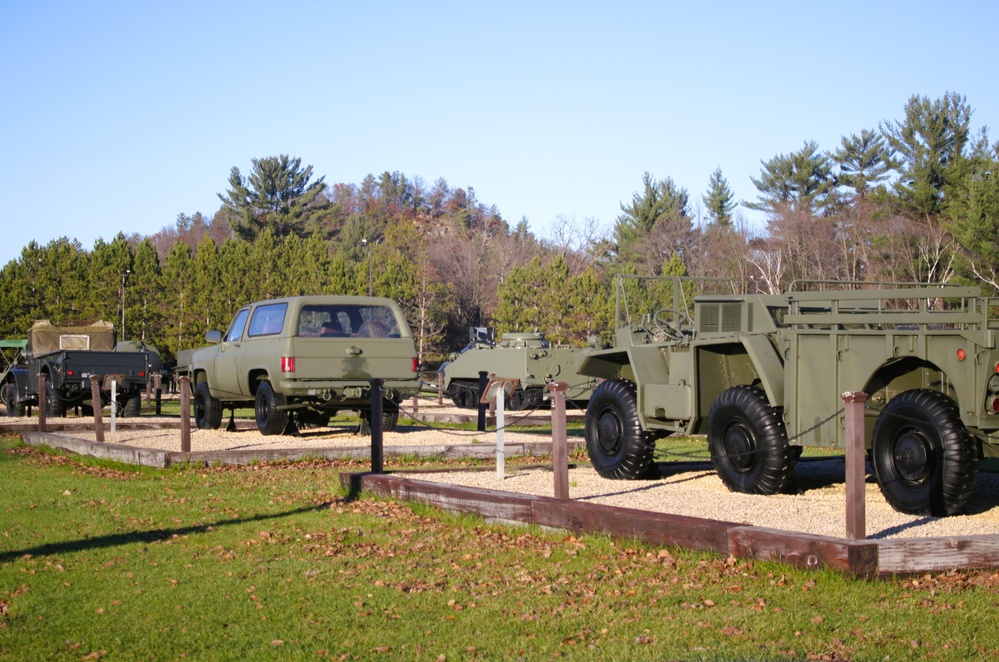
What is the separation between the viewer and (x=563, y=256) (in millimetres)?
Answer: 65375

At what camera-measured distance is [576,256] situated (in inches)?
3093

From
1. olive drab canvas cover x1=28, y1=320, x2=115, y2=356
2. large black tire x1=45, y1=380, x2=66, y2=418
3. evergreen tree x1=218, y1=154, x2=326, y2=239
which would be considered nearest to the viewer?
large black tire x1=45, y1=380, x2=66, y2=418

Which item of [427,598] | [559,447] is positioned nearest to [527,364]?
[559,447]

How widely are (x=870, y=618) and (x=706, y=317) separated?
605 centimetres

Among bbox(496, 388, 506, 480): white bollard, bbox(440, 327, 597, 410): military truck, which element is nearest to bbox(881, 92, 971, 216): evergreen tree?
bbox(440, 327, 597, 410): military truck

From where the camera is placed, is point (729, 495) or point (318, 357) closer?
point (729, 495)

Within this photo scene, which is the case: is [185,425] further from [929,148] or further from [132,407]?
[929,148]

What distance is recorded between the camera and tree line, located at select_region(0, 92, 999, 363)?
4831cm

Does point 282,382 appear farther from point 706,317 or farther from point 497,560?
point 497,560

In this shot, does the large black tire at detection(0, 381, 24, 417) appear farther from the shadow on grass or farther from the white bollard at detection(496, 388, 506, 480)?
the shadow on grass

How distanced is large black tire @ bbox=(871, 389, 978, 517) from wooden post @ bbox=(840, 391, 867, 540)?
1.72 metres

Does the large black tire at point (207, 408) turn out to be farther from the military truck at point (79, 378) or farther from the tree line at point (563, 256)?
the tree line at point (563, 256)

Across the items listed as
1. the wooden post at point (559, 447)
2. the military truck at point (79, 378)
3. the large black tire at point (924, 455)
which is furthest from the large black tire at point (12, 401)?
the large black tire at point (924, 455)

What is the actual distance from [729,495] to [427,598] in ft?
14.2
